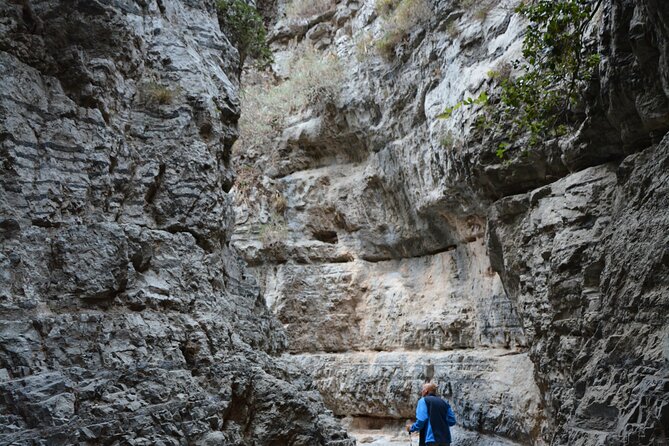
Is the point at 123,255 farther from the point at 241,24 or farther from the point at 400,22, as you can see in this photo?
the point at 400,22

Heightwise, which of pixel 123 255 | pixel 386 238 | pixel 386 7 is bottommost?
pixel 123 255

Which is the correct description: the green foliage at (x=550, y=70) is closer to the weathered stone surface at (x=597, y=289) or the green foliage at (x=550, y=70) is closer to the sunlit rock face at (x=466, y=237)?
the sunlit rock face at (x=466, y=237)

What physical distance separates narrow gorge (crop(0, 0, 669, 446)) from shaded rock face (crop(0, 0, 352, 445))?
0.02 m

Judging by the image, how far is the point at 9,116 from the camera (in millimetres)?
4090

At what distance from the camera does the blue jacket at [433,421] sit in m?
6.24

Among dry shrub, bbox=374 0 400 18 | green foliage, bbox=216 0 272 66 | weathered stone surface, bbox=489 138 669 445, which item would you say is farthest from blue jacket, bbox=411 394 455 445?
dry shrub, bbox=374 0 400 18

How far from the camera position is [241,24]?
8.16 meters

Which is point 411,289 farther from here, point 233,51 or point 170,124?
point 170,124

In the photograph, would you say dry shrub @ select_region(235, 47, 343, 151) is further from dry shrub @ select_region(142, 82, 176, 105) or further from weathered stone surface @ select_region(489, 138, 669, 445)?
dry shrub @ select_region(142, 82, 176, 105)

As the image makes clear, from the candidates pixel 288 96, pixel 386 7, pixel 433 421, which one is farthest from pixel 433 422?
pixel 288 96

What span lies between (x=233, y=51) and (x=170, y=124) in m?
1.83

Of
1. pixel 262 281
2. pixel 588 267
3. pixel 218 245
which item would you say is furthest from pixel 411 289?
pixel 218 245

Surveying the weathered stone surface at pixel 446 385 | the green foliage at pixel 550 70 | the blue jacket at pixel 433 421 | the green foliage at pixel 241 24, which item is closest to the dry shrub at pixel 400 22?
the green foliage at pixel 241 24

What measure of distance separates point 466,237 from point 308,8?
7.48 meters
